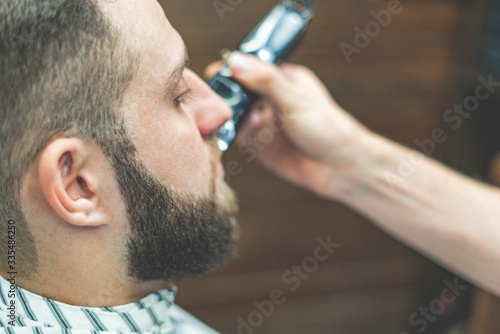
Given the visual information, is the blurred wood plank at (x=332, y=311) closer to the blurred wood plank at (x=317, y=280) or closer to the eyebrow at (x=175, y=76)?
the blurred wood plank at (x=317, y=280)

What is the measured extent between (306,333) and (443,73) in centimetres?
114

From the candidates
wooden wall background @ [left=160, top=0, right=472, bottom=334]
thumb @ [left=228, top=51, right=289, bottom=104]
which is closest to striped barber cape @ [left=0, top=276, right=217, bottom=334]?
thumb @ [left=228, top=51, right=289, bottom=104]

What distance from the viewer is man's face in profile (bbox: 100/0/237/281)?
766 millimetres

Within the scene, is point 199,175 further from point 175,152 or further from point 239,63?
point 239,63

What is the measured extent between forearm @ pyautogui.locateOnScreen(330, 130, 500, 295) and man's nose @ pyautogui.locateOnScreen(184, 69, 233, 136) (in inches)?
16.4

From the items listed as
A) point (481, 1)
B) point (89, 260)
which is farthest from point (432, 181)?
point (481, 1)

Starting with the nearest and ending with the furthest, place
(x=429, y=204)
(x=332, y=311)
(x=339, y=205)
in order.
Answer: (x=429, y=204) < (x=339, y=205) < (x=332, y=311)

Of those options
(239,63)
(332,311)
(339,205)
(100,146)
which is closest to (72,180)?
(100,146)

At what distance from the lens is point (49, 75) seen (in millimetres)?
697

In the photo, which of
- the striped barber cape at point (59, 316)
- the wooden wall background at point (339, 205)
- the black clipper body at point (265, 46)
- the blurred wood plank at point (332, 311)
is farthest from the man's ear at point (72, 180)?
the blurred wood plank at point (332, 311)

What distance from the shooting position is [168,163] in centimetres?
81

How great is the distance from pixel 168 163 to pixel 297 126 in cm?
43

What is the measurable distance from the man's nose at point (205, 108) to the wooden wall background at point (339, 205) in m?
0.82

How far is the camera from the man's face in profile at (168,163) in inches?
30.1
